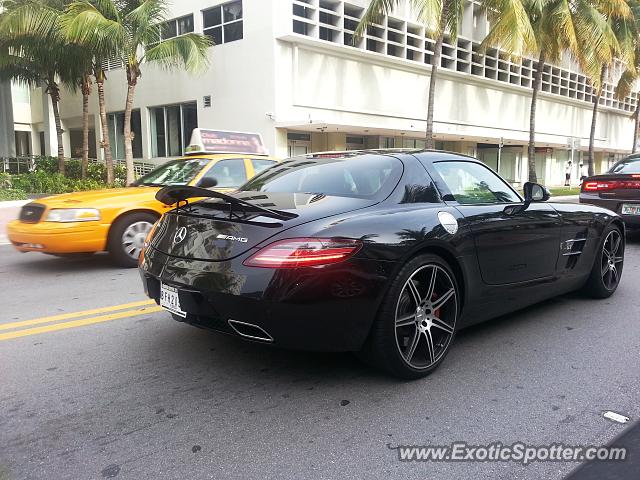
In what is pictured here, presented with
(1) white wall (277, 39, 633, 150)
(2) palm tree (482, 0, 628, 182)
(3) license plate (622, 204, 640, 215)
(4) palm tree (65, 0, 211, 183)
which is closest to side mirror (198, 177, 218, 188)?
(3) license plate (622, 204, 640, 215)

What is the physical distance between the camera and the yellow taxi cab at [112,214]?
648 centimetres

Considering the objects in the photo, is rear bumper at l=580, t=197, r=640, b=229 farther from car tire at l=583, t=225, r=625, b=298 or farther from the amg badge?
the amg badge

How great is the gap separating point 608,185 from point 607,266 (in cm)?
415

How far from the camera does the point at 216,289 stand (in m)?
3.07

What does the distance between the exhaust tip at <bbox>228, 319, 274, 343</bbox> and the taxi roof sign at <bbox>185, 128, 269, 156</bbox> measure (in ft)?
21.9

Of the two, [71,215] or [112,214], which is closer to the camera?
[71,215]

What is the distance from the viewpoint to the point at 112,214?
6762 millimetres

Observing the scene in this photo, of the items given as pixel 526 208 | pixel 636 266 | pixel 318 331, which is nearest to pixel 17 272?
pixel 318 331

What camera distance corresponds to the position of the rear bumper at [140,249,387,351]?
2.93 m

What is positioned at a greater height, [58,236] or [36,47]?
[36,47]

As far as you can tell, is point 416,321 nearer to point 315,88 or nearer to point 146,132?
point 315,88

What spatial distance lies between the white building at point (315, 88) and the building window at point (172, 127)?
0.04 meters

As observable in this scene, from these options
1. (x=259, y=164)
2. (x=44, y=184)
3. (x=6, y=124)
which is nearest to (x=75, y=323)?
(x=259, y=164)

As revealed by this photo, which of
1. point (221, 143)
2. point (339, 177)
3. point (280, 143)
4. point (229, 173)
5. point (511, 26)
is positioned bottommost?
point (229, 173)
